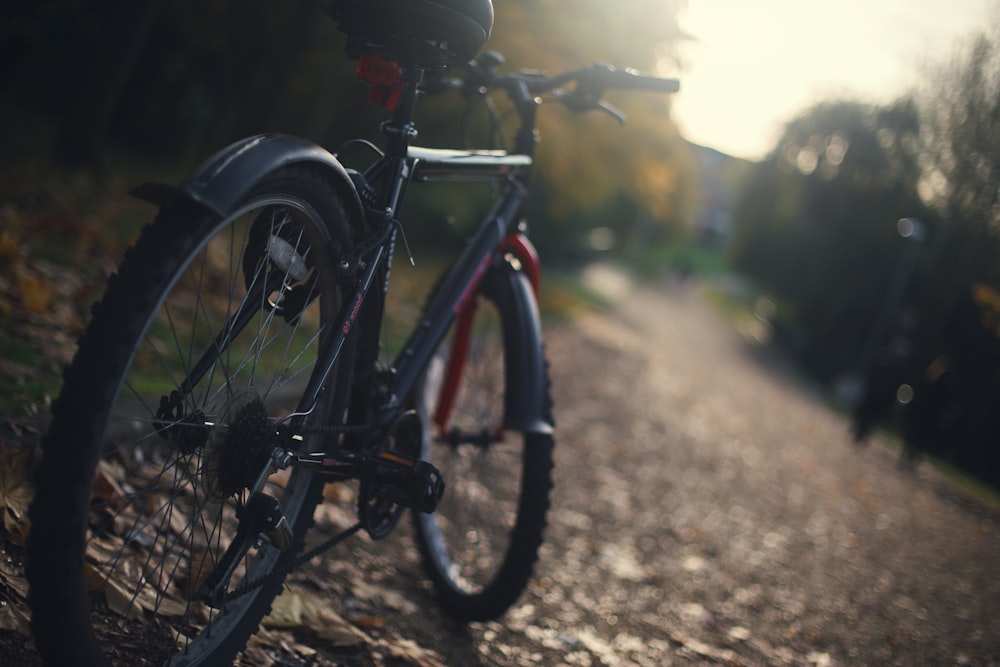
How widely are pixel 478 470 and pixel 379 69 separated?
1.86m

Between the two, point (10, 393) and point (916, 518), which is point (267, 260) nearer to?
point (10, 393)

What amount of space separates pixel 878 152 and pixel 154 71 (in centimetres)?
3083

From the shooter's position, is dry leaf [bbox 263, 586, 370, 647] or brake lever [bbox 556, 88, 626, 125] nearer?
dry leaf [bbox 263, 586, 370, 647]

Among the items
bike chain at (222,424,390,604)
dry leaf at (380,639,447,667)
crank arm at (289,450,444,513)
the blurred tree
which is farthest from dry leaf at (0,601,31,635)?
the blurred tree

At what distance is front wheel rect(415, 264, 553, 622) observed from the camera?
2533mm

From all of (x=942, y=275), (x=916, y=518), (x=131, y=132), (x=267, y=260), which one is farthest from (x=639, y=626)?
(x=942, y=275)

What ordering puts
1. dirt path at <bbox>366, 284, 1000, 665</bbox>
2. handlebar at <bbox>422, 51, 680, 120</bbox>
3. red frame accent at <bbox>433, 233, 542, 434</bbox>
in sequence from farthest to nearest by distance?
1. dirt path at <bbox>366, 284, 1000, 665</bbox>
2. red frame accent at <bbox>433, 233, 542, 434</bbox>
3. handlebar at <bbox>422, 51, 680, 120</bbox>

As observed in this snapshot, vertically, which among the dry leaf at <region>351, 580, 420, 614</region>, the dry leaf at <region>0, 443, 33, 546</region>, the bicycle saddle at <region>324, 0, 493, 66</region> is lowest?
the dry leaf at <region>351, 580, 420, 614</region>

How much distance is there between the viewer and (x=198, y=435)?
64.8 inches

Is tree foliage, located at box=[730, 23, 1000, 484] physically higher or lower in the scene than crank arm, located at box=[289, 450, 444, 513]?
higher

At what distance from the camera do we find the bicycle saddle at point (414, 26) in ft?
6.04

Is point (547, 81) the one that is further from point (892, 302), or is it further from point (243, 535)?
point (892, 302)

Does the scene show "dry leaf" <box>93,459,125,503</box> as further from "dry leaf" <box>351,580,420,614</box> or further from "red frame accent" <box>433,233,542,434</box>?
"red frame accent" <box>433,233,542,434</box>

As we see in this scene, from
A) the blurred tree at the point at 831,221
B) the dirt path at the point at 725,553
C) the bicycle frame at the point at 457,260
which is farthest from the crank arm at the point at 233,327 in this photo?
the blurred tree at the point at 831,221
